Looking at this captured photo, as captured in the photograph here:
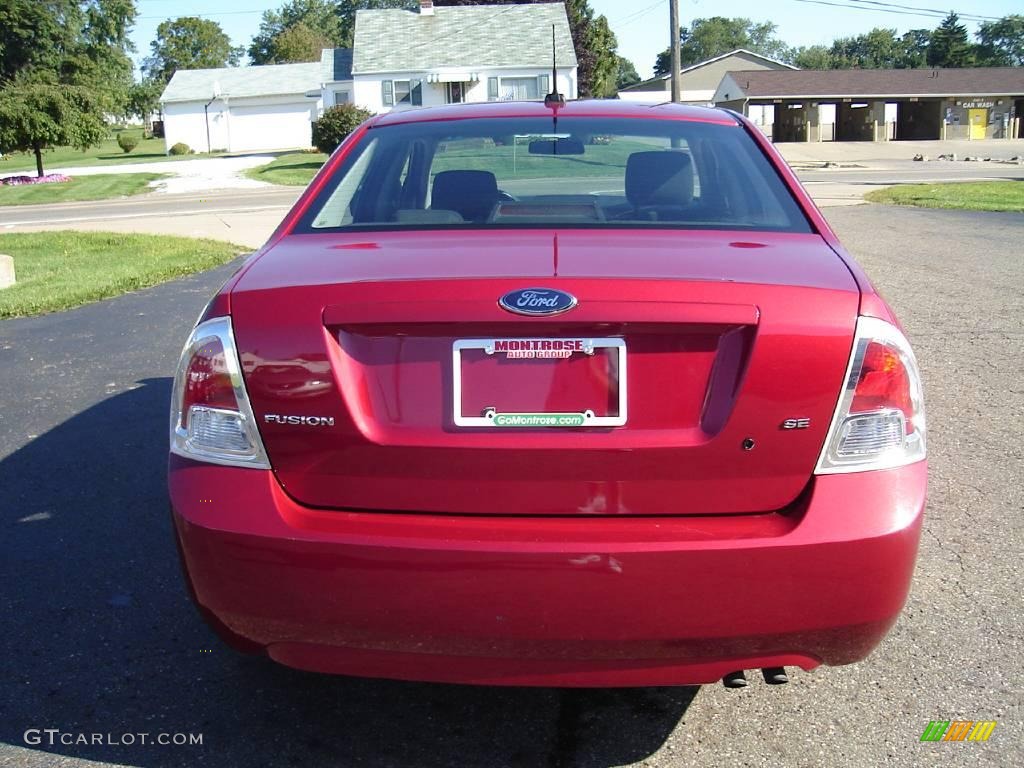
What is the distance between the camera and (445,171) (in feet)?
11.5

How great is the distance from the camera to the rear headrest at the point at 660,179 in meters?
3.25

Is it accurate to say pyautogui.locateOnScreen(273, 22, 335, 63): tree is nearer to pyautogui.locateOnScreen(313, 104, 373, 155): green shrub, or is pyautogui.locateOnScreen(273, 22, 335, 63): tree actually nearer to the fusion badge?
pyautogui.locateOnScreen(313, 104, 373, 155): green shrub

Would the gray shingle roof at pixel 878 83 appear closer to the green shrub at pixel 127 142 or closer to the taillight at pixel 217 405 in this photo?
the green shrub at pixel 127 142

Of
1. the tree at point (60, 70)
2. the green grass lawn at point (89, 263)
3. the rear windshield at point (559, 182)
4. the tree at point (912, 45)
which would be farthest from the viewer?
the tree at point (912, 45)

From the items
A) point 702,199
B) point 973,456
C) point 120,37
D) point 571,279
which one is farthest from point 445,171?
point 120,37

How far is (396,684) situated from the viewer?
10.1 ft

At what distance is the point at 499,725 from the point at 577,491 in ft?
3.07

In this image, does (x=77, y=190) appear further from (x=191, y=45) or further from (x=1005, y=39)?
(x=1005, y=39)

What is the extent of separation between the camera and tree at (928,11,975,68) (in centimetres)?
9562

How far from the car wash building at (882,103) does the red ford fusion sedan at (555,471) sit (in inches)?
2538

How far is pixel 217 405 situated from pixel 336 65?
55.6 m

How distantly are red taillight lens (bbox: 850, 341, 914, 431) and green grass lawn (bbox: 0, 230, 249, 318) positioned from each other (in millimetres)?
8511

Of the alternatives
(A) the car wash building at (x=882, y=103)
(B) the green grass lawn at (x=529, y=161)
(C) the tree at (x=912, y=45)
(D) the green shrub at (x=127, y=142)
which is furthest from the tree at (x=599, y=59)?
(C) the tree at (x=912, y=45)

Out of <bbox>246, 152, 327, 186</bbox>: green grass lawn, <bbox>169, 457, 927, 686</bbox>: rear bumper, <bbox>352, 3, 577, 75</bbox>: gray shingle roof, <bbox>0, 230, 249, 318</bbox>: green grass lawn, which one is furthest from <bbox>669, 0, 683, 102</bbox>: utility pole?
<bbox>169, 457, 927, 686</bbox>: rear bumper
